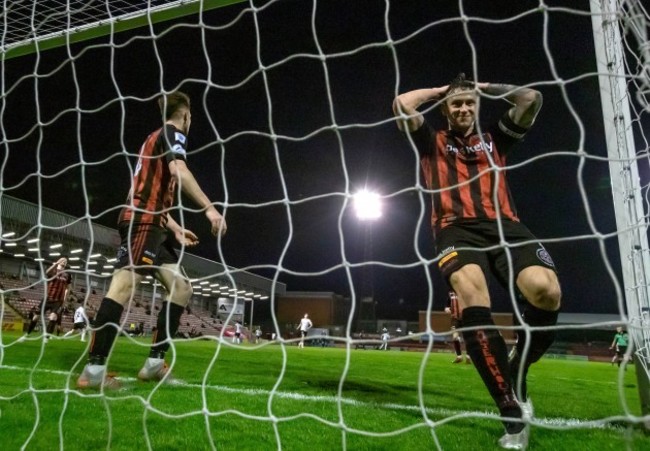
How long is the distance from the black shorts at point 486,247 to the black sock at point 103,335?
2.00 m

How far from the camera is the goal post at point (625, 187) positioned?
2.53m

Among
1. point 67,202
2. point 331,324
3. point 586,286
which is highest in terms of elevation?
point 67,202

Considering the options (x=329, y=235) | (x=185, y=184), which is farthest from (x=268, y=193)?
(x=185, y=184)

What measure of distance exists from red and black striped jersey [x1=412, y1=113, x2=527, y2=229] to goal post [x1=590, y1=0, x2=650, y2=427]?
479 millimetres

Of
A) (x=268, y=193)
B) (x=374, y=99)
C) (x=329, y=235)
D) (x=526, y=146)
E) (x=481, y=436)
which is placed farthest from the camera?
(x=329, y=235)

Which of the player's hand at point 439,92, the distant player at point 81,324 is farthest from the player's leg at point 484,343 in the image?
the distant player at point 81,324

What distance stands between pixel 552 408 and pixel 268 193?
2642 cm

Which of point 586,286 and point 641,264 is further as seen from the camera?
point 586,286

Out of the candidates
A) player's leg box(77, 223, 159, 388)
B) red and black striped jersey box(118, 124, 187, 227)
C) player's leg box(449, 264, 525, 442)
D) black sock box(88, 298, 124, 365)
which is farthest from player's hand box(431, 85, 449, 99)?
black sock box(88, 298, 124, 365)

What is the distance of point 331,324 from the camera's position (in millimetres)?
49438

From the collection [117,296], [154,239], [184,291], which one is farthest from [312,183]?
[117,296]

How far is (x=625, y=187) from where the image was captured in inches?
104

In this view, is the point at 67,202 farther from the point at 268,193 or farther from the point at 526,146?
the point at 526,146

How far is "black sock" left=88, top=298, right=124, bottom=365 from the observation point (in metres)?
3.01
